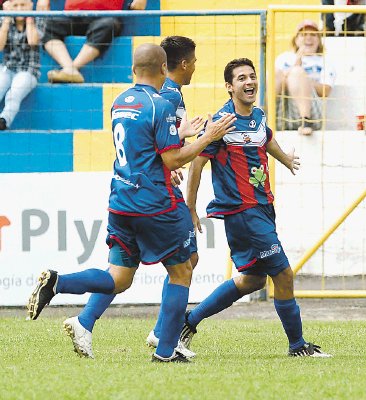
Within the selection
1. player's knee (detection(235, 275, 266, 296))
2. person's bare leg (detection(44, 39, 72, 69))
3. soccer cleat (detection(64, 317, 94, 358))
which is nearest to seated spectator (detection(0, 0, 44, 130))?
person's bare leg (detection(44, 39, 72, 69))

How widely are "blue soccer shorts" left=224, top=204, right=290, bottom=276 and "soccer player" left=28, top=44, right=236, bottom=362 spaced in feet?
2.71

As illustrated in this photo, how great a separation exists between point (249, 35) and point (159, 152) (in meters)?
5.28

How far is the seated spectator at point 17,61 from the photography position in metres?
12.1

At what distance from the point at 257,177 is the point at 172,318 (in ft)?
4.52

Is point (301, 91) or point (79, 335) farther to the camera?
point (301, 91)

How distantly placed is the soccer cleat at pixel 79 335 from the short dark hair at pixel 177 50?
1.93 metres

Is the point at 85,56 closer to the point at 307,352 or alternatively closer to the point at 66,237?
the point at 66,237

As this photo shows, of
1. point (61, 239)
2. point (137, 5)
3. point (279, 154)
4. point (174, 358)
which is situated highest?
point (137, 5)

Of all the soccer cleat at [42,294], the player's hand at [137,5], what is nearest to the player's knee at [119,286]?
the soccer cleat at [42,294]

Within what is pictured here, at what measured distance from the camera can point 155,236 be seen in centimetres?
717

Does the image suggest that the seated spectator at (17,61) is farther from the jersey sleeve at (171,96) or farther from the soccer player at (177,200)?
the jersey sleeve at (171,96)

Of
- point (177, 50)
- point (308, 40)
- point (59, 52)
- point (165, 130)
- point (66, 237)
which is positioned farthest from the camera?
point (59, 52)

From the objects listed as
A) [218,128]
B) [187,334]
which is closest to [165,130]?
[218,128]

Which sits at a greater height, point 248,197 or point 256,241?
point 248,197
